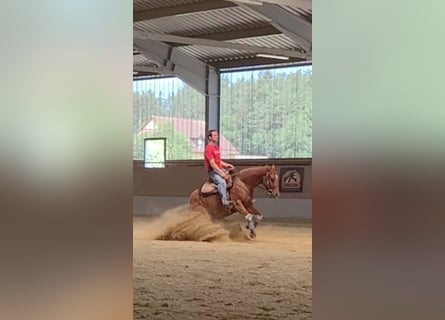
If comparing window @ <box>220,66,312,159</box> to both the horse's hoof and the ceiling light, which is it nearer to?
the ceiling light

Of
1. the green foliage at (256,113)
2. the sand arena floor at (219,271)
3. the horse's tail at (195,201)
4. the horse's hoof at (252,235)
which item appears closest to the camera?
the sand arena floor at (219,271)

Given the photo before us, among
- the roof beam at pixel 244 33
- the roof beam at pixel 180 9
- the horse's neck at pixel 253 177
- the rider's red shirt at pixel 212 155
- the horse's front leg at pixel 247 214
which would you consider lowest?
the horse's front leg at pixel 247 214

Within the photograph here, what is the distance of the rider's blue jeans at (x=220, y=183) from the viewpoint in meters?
7.31

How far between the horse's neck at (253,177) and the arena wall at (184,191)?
0.67m

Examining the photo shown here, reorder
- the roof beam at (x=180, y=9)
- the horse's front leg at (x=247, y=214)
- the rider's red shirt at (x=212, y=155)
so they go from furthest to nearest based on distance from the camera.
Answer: the roof beam at (x=180, y=9) → the rider's red shirt at (x=212, y=155) → the horse's front leg at (x=247, y=214)

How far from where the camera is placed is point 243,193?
7.27 meters

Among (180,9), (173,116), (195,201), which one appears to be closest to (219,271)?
(195,201)

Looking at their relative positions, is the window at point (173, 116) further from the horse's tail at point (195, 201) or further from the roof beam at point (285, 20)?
the horse's tail at point (195, 201)

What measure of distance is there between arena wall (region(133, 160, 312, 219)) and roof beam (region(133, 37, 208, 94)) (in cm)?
277

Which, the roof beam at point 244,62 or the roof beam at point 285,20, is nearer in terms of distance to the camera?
the roof beam at point 285,20

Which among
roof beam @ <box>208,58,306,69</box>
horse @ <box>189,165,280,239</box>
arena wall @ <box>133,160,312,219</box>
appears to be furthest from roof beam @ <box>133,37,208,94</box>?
horse @ <box>189,165,280,239</box>

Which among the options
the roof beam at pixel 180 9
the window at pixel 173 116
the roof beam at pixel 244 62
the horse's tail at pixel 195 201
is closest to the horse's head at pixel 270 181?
the horse's tail at pixel 195 201

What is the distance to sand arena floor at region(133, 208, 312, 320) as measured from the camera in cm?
332
